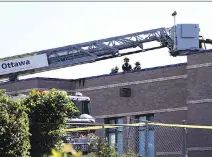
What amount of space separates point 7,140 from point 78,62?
86.1 feet

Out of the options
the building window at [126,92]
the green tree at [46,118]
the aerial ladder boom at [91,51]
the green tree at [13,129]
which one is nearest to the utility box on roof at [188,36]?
the aerial ladder boom at [91,51]

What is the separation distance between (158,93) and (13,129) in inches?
881

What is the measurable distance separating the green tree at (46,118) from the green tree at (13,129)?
0.92 meters

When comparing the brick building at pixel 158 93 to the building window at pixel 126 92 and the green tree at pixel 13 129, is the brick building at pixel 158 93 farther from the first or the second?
the green tree at pixel 13 129

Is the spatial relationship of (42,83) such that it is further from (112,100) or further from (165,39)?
(165,39)

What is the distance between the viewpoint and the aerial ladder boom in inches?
1460

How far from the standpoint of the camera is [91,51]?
1499 inches

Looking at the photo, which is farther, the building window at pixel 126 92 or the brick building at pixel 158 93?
the building window at pixel 126 92

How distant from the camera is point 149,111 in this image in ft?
113

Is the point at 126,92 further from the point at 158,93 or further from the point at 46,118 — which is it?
the point at 46,118

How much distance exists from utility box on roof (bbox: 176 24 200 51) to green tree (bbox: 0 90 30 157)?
24077 millimetres

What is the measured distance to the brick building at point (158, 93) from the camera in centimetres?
3097

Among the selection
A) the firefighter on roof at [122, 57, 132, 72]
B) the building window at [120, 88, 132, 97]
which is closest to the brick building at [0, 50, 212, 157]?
the building window at [120, 88, 132, 97]

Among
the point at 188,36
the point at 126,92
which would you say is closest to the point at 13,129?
the point at 126,92
